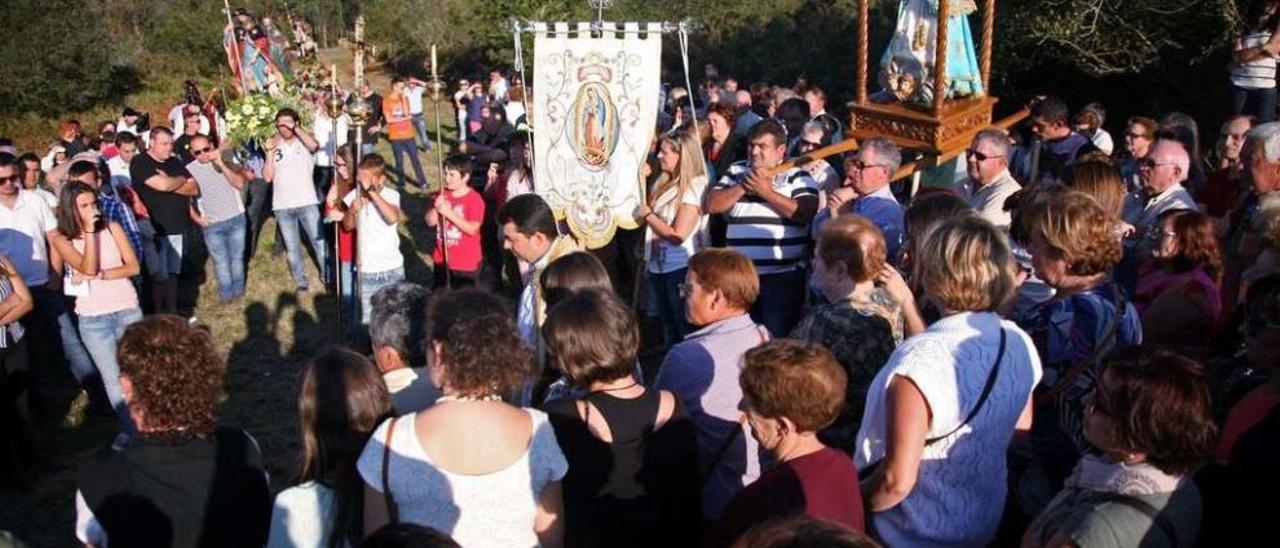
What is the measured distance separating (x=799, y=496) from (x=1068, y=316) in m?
1.43

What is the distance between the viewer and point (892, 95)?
7.25m

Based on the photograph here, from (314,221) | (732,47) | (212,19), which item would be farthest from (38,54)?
(314,221)

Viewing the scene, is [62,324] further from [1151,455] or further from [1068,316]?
[1151,455]

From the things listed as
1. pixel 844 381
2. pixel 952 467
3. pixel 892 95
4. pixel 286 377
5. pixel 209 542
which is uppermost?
pixel 892 95

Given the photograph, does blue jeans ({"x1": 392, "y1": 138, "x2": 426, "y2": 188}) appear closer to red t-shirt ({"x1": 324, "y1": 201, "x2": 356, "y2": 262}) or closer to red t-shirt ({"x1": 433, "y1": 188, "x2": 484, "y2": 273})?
red t-shirt ({"x1": 324, "y1": 201, "x2": 356, "y2": 262})

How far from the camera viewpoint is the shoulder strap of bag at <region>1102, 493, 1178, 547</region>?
236 centimetres

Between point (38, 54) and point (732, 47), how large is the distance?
50.4 feet

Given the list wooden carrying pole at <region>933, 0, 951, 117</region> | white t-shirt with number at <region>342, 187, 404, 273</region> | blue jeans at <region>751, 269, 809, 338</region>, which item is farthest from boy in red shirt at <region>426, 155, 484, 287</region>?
wooden carrying pole at <region>933, 0, 951, 117</region>

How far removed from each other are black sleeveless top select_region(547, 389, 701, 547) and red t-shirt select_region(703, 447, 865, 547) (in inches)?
20.6

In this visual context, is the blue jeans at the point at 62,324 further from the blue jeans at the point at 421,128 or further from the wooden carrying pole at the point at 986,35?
the blue jeans at the point at 421,128

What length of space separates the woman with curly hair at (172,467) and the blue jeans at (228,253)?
6.07 m

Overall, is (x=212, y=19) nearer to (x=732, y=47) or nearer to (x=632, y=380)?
(x=732, y=47)

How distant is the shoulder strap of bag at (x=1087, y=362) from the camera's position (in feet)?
11.0

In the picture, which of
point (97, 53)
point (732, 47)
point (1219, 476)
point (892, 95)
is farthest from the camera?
point (97, 53)
